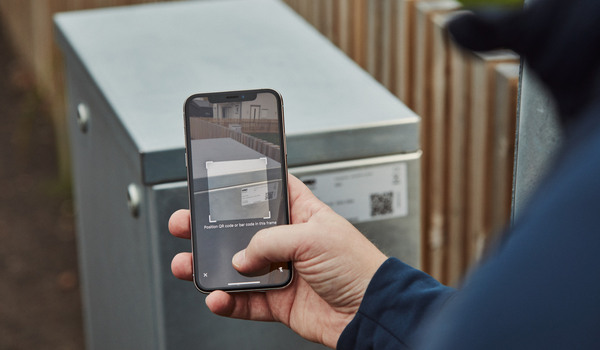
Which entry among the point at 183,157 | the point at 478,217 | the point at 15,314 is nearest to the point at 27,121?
the point at 15,314

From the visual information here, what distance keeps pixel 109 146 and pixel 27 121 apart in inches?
160

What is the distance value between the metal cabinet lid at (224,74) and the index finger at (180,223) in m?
0.13

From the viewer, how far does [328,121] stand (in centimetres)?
171

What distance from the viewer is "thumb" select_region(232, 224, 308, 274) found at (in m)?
1.38

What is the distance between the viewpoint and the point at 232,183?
1.48m

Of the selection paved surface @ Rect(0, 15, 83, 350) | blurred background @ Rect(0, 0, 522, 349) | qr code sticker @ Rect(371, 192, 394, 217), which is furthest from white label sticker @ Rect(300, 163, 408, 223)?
paved surface @ Rect(0, 15, 83, 350)

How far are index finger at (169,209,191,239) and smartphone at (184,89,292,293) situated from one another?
0.07 ft

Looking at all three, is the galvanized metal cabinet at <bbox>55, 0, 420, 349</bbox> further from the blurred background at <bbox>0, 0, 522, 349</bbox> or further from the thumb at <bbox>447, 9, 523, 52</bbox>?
the thumb at <bbox>447, 9, 523, 52</bbox>

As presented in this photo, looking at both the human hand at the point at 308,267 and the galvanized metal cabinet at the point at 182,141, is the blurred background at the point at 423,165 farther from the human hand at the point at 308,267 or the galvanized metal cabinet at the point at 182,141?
the human hand at the point at 308,267

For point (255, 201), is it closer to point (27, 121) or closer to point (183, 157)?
point (183, 157)

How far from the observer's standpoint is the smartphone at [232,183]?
4.83 ft

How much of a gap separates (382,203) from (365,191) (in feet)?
0.18

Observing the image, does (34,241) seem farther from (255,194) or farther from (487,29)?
(487,29)

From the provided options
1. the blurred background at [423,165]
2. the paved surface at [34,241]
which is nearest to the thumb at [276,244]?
the blurred background at [423,165]
